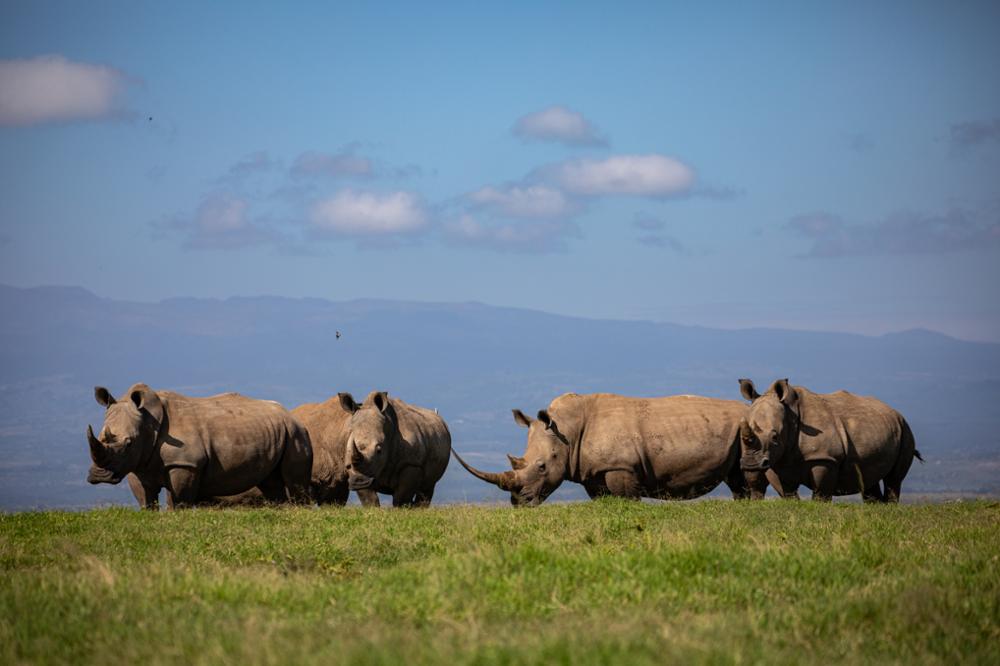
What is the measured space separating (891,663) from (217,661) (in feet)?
15.2

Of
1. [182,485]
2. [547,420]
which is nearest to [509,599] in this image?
[182,485]

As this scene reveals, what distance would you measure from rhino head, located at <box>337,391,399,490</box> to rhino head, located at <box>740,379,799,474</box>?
22.0 feet

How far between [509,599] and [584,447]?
14514 mm

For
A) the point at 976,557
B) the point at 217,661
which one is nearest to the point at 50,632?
the point at 217,661

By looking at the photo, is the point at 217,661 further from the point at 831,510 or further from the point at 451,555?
the point at 831,510

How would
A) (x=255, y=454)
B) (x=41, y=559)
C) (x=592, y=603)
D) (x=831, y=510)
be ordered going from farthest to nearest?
1. (x=255, y=454)
2. (x=831, y=510)
3. (x=41, y=559)
4. (x=592, y=603)

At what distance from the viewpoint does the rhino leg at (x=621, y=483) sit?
966 inches

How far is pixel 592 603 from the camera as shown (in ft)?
34.0

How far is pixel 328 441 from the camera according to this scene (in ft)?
81.9

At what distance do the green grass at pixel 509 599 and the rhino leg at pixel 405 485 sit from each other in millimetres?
9273

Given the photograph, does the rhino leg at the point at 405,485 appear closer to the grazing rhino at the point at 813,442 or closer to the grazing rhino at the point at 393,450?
the grazing rhino at the point at 393,450

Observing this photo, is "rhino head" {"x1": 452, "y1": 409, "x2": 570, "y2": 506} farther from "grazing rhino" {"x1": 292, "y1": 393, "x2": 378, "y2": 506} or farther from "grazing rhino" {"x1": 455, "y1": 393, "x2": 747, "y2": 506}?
"grazing rhino" {"x1": 292, "y1": 393, "x2": 378, "y2": 506}

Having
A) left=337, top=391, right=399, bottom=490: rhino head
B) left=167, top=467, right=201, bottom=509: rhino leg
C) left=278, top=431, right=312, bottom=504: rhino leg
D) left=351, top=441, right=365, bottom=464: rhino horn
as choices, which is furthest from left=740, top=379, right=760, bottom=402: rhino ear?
left=167, top=467, right=201, bottom=509: rhino leg

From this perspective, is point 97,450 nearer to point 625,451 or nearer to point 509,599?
point 625,451
